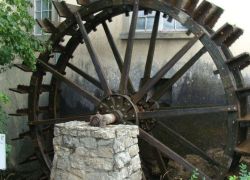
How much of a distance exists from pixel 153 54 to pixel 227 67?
180 cm

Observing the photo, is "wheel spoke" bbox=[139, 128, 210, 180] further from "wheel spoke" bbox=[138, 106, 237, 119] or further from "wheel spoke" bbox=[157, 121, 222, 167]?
"wheel spoke" bbox=[157, 121, 222, 167]

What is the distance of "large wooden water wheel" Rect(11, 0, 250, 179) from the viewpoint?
20.8 feet

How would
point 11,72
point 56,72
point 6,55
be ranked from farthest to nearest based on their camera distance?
point 11,72
point 56,72
point 6,55

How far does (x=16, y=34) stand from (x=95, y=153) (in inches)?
85.0

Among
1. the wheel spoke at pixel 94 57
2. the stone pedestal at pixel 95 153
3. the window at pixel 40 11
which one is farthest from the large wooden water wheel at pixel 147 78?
the window at pixel 40 11

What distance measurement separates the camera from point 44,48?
7.59 m

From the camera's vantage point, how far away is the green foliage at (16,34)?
21.7ft

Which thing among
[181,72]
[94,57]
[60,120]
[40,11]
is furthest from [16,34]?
[40,11]

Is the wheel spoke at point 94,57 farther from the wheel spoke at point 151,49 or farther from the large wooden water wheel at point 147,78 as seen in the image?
the wheel spoke at point 151,49

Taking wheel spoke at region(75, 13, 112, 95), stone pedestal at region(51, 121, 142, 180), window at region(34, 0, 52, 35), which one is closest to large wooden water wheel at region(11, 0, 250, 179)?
wheel spoke at region(75, 13, 112, 95)

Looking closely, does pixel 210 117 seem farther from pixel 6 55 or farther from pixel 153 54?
pixel 6 55

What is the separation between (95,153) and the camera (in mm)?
5789

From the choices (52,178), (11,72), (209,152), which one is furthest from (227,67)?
(11,72)

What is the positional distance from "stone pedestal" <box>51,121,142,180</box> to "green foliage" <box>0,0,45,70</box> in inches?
60.1
